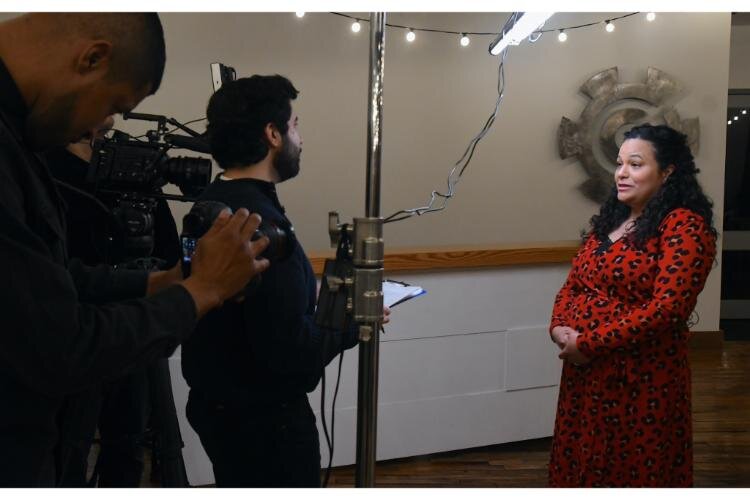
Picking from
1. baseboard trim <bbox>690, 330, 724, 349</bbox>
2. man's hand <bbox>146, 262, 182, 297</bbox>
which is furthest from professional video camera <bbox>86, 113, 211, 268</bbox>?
baseboard trim <bbox>690, 330, 724, 349</bbox>

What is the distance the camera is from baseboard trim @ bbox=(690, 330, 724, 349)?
171 inches

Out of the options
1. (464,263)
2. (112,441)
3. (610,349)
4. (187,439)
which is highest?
(464,263)

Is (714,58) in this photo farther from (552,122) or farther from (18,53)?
(18,53)

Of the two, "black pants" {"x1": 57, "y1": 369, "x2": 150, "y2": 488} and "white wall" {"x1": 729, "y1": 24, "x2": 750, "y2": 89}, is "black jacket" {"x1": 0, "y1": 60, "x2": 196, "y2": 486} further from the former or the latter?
"white wall" {"x1": 729, "y1": 24, "x2": 750, "y2": 89}

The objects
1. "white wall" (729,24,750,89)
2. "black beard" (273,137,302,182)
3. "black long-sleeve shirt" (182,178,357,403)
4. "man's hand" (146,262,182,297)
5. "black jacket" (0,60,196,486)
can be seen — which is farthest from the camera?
"white wall" (729,24,750,89)

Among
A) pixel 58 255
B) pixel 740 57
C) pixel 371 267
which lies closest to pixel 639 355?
pixel 371 267

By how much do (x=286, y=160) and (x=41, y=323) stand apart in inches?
27.5

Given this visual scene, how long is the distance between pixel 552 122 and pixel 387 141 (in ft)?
3.51

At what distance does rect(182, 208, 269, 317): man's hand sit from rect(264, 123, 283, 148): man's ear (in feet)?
1.59

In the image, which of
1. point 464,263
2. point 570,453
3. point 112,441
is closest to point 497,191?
point 464,263

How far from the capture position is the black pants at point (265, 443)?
1.24m

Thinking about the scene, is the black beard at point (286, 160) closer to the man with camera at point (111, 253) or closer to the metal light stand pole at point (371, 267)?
the man with camera at point (111, 253)

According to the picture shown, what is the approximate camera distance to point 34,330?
67 centimetres

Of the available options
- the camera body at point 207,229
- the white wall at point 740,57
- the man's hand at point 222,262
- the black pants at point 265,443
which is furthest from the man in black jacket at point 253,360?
the white wall at point 740,57
